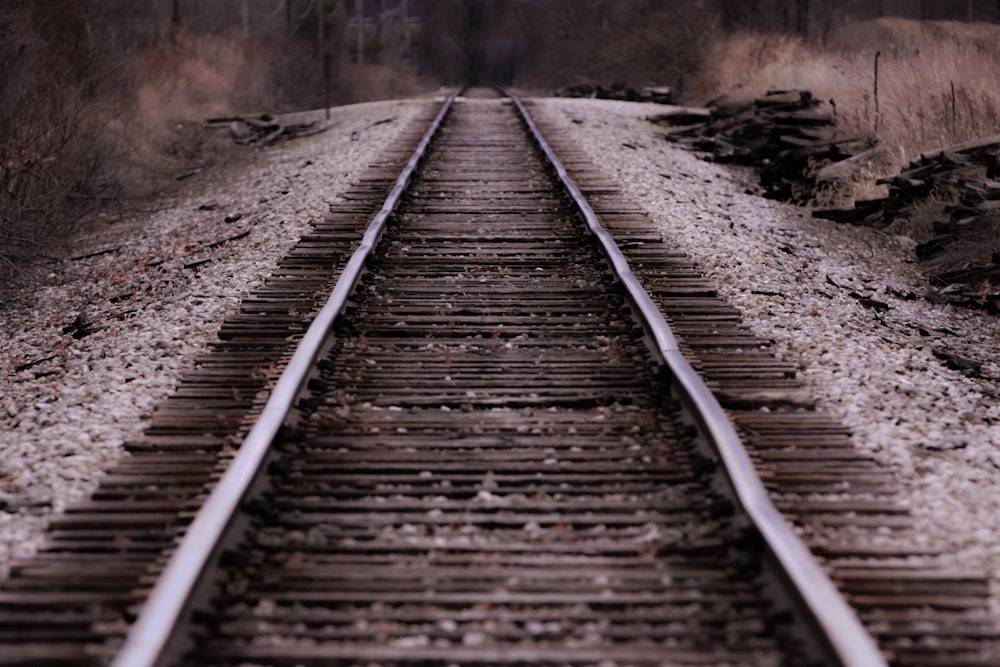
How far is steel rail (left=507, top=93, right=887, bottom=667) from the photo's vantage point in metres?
2.36

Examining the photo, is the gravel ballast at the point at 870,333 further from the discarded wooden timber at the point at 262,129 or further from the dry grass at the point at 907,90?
A: the discarded wooden timber at the point at 262,129

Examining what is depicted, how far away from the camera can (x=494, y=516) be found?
337cm

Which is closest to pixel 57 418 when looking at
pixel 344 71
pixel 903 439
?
pixel 903 439

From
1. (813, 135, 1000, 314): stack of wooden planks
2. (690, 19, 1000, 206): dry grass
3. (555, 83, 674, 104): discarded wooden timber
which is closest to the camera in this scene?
(813, 135, 1000, 314): stack of wooden planks

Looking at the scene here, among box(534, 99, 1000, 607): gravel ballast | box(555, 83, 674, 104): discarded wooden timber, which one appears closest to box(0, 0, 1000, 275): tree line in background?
box(555, 83, 674, 104): discarded wooden timber

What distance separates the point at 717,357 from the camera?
4914mm

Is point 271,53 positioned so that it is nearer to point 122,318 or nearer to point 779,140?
point 779,140

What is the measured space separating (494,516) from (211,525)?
99 centimetres

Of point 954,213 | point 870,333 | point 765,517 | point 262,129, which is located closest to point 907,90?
point 954,213

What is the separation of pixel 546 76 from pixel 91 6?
38.3 m

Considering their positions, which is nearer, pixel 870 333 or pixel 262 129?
pixel 870 333

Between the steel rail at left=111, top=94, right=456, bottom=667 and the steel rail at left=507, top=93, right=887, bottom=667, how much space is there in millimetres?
1703

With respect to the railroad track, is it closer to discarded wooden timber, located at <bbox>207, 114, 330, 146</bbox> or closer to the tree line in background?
the tree line in background

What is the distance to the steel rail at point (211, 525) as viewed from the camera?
239cm
